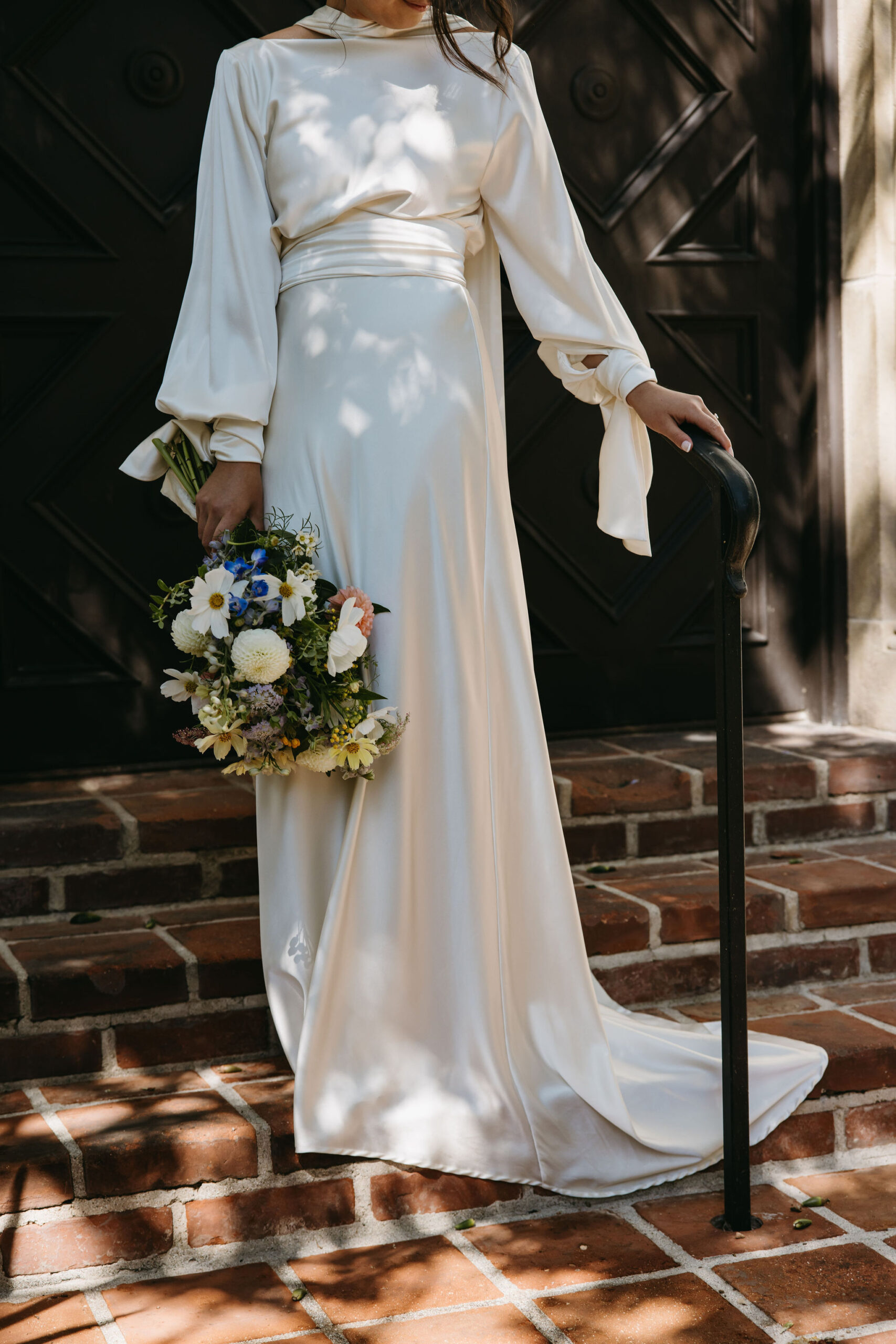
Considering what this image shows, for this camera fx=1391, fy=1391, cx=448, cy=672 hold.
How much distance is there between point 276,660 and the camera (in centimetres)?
232

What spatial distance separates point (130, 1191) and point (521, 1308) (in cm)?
71

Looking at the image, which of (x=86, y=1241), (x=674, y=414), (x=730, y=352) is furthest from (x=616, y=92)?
(x=86, y=1241)

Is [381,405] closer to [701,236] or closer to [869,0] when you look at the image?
[701,236]

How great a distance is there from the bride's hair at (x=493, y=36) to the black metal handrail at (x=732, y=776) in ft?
2.86

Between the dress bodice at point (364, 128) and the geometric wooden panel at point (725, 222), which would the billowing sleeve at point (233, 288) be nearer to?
the dress bodice at point (364, 128)

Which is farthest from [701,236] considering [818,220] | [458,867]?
[458,867]

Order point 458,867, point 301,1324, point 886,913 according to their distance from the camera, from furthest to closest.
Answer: point 886,913 < point 458,867 < point 301,1324

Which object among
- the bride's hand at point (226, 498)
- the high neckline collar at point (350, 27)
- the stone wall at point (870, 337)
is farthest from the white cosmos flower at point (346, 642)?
the stone wall at point (870, 337)

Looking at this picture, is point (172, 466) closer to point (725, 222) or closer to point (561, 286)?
point (561, 286)

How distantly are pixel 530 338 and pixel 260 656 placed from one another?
2.37 metres

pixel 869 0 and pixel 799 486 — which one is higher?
pixel 869 0

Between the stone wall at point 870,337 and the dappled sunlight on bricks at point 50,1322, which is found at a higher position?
the stone wall at point 870,337

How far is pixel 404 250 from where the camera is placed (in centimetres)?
259

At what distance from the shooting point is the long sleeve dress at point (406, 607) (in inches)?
100
